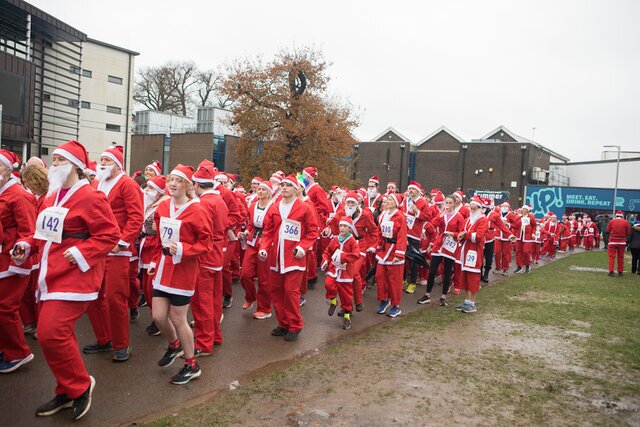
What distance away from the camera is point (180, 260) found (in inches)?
194

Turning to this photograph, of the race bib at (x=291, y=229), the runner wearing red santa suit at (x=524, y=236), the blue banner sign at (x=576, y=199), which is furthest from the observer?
the blue banner sign at (x=576, y=199)

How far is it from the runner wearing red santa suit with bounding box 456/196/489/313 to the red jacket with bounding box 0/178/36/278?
7036 mm

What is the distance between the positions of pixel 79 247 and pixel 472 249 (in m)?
7.12

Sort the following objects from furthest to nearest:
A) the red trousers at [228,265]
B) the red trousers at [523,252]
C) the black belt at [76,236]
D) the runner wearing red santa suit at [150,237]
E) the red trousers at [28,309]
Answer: the red trousers at [523,252] → the red trousers at [228,265] → the runner wearing red santa suit at [150,237] → the red trousers at [28,309] → the black belt at [76,236]

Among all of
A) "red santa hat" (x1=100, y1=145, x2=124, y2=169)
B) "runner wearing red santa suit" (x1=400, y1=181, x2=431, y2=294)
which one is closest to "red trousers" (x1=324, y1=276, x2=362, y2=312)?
"red santa hat" (x1=100, y1=145, x2=124, y2=169)

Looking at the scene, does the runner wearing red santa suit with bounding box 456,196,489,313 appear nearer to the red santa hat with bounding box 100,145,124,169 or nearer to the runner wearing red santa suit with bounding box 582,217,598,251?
the red santa hat with bounding box 100,145,124,169

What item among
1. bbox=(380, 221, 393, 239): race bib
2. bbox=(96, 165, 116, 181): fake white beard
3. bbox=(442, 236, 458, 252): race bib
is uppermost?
bbox=(96, 165, 116, 181): fake white beard

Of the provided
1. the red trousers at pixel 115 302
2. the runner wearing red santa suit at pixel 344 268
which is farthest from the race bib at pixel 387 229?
the red trousers at pixel 115 302

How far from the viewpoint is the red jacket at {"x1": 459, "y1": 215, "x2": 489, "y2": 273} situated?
9125 mm

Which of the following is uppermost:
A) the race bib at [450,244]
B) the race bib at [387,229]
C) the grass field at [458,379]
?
the race bib at [387,229]

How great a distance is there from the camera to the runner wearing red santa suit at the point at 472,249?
30.1ft

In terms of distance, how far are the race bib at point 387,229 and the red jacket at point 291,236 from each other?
1.90 meters

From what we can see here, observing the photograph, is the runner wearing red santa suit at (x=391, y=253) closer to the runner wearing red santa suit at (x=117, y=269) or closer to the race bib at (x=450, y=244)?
the race bib at (x=450, y=244)

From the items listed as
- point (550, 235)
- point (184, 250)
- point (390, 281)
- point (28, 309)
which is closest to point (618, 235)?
point (550, 235)
